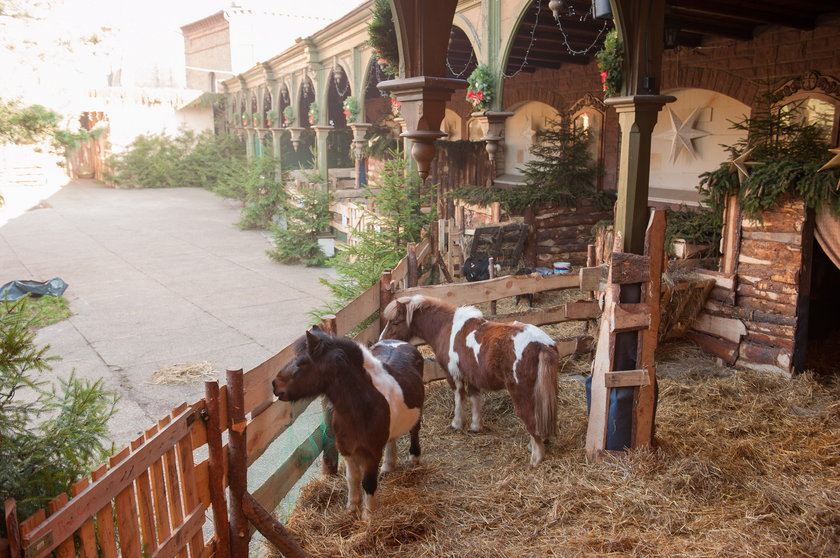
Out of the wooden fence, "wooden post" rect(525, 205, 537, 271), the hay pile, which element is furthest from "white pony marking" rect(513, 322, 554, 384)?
"wooden post" rect(525, 205, 537, 271)

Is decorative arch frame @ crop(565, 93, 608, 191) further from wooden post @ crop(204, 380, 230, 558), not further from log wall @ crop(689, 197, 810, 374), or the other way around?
wooden post @ crop(204, 380, 230, 558)

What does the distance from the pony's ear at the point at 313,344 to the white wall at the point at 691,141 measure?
9638 millimetres

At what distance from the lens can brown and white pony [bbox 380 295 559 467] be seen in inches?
187

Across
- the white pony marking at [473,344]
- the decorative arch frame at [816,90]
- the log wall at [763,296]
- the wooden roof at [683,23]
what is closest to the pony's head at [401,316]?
the white pony marking at [473,344]

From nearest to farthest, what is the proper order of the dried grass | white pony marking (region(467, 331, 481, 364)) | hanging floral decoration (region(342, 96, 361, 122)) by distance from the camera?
white pony marking (region(467, 331, 481, 364)) < the dried grass < hanging floral decoration (region(342, 96, 361, 122))

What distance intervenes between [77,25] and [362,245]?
29.6 ft

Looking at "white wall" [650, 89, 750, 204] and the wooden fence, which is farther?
"white wall" [650, 89, 750, 204]

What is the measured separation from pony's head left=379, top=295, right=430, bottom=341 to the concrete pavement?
2175mm

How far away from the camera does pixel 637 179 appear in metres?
4.62

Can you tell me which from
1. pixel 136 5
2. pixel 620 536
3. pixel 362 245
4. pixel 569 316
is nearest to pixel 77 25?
pixel 362 245

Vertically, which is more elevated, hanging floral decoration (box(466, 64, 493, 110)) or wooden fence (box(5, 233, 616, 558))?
hanging floral decoration (box(466, 64, 493, 110))

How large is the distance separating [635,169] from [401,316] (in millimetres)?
2278

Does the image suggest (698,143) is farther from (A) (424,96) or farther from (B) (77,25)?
(B) (77,25)

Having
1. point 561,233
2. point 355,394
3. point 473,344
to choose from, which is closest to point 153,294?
point 561,233
